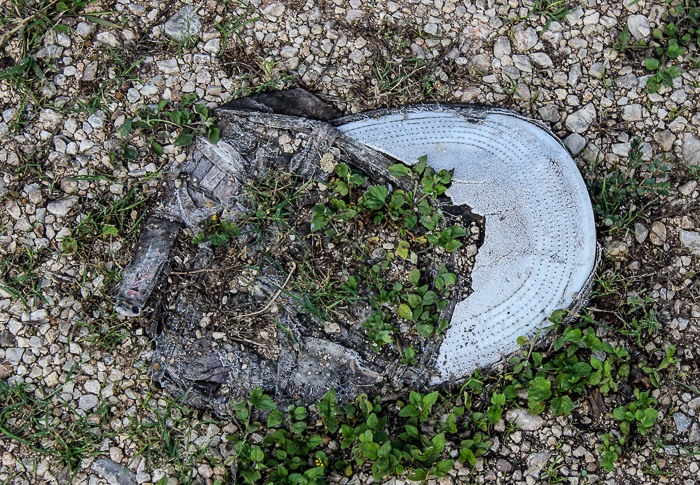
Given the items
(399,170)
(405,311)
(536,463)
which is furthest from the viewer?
(399,170)

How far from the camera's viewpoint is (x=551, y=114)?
2818 millimetres

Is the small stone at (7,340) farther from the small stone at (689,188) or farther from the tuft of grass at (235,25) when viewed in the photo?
the small stone at (689,188)

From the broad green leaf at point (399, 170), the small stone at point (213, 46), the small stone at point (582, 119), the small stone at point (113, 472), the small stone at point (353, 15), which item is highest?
the small stone at point (353, 15)

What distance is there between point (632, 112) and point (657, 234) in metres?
0.68

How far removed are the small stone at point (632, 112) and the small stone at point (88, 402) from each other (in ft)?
10.1

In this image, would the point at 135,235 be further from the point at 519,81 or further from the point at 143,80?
the point at 519,81

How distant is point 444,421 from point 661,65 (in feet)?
7.30

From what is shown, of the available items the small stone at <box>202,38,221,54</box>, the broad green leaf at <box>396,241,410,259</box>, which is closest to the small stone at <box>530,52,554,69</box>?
the broad green leaf at <box>396,241,410,259</box>

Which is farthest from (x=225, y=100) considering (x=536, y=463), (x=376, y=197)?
(x=536, y=463)

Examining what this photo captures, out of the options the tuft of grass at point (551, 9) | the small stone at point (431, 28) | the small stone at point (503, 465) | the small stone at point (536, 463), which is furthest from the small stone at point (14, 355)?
the tuft of grass at point (551, 9)

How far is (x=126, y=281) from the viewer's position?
2.60 meters

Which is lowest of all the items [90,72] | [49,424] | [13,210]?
[49,424]

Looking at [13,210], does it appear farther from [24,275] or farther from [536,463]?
[536,463]

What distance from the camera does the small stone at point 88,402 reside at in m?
2.51
